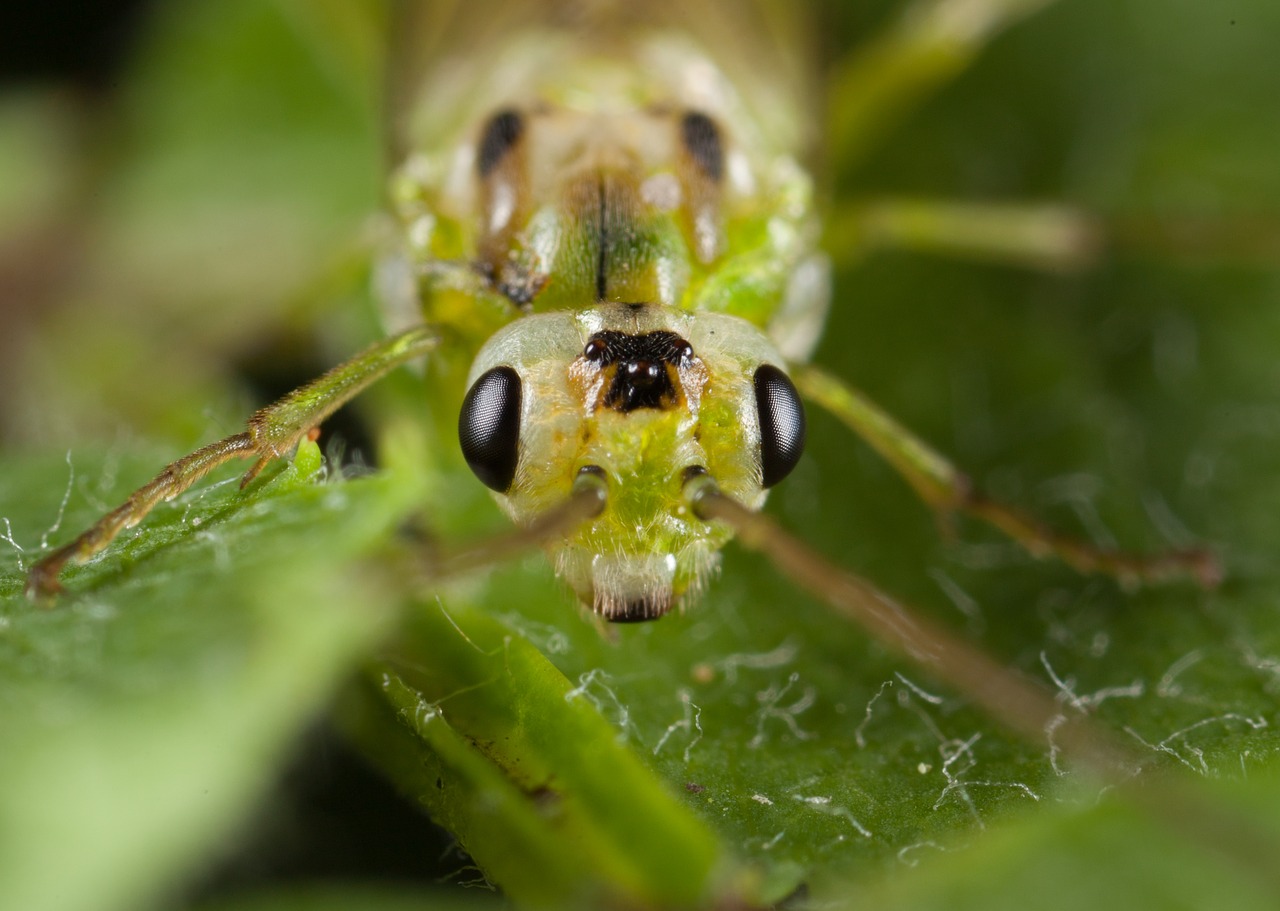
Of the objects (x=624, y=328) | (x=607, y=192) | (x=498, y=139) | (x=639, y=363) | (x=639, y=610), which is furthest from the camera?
(x=498, y=139)

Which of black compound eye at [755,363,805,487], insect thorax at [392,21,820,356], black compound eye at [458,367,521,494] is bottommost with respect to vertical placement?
black compound eye at [755,363,805,487]

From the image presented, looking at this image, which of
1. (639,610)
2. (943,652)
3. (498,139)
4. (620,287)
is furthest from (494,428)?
(498,139)

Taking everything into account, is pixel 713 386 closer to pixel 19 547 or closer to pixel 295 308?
pixel 19 547

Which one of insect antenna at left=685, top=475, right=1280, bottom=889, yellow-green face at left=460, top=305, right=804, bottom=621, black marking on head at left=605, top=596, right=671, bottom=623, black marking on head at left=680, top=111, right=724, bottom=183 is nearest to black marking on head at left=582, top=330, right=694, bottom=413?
yellow-green face at left=460, top=305, right=804, bottom=621

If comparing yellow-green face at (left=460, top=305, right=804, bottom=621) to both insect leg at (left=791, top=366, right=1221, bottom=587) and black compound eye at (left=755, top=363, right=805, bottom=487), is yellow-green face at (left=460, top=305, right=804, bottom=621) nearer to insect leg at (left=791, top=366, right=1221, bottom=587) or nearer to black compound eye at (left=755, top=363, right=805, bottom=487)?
black compound eye at (left=755, top=363, right=805, bottom=487)

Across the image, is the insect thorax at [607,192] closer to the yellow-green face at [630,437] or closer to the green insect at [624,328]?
the green insect at [624,328]

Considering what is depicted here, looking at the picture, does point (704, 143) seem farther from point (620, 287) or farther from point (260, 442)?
point (260, 442)

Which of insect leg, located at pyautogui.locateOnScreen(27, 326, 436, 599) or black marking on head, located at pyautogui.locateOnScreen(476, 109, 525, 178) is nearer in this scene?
insect leg, located at pyautogui.locateOnScreen(27, 326, 436, 599)

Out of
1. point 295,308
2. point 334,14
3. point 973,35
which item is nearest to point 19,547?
point 295,308
